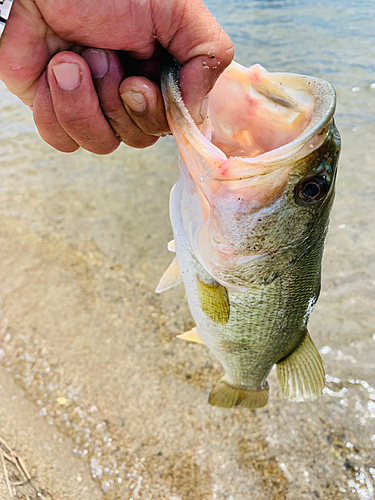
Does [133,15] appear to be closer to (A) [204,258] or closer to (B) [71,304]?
(A) [204,258]

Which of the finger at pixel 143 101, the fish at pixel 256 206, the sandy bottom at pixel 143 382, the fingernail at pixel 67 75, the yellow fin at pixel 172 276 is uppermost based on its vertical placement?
the fingernail at pixel 67 75

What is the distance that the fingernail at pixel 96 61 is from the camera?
1289 mm

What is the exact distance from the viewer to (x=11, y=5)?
1182 mm

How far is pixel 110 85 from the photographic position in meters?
1.36

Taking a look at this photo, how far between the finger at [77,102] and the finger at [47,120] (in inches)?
2.5

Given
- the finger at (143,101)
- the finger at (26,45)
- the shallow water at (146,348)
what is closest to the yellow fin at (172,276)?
the finger at (143,101)

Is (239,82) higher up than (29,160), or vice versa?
(239,82)

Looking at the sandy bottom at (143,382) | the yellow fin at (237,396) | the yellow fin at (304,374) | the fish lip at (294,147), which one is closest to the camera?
the fish lip at (294,147)

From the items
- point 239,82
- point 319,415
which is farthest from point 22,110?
point 319,415

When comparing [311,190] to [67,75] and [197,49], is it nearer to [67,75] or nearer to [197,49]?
[197,49]

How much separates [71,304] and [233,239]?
231 cm

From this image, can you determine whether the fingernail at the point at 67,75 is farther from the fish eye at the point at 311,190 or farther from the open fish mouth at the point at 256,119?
the fish eye at the point at 311,190

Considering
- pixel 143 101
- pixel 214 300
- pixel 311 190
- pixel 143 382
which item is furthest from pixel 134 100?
pixel 143 382

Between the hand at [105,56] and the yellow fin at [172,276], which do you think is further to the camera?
the yellow fin at [172,276]
